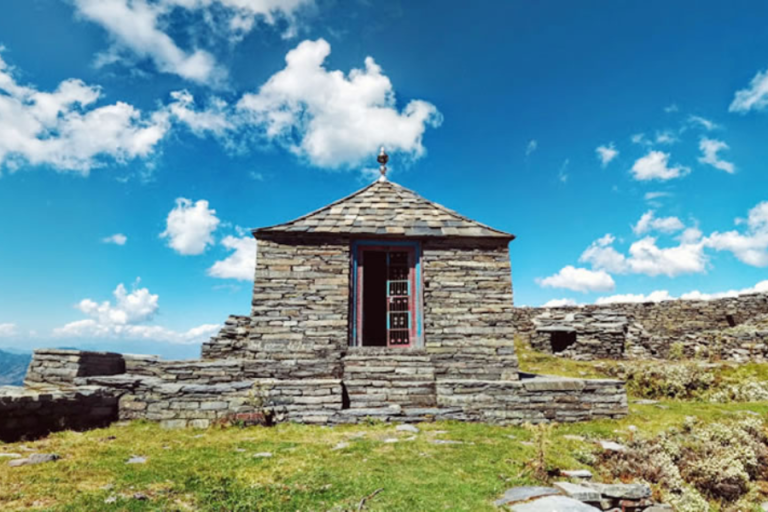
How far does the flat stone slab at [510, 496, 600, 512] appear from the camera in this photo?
13.7 ft

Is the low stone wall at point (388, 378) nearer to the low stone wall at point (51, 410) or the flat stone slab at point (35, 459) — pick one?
the low stone wall at point (51, 410)

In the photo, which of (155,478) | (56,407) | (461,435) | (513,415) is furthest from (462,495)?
(56,407)

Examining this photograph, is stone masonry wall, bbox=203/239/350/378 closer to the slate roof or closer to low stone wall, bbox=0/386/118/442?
the slate roof

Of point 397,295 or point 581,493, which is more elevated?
point 397,295

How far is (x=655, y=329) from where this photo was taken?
2052 centimetres

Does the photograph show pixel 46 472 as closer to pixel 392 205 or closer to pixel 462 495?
pixel 462 495

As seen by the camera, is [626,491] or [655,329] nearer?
[626,491]

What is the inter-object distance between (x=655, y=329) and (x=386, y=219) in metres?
17.6

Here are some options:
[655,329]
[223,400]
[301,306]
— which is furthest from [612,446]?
[655,329]

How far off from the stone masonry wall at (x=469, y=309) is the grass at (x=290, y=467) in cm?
155

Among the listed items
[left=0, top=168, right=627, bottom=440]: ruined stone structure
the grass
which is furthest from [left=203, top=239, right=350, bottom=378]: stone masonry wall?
the grass

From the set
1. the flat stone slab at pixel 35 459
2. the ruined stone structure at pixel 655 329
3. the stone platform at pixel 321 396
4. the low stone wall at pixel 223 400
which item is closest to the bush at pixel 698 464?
the stone platform at pixel 321 396

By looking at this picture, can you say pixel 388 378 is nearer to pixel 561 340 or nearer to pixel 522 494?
pixel 522 494

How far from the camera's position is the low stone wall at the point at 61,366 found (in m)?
10.0
